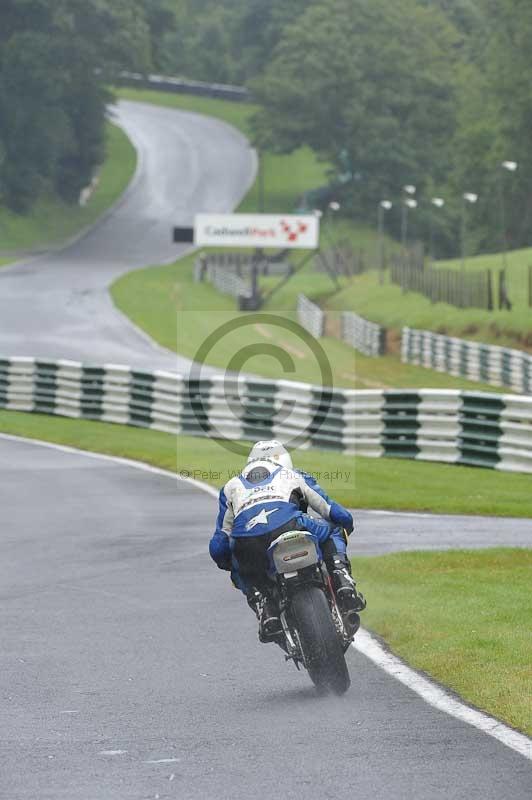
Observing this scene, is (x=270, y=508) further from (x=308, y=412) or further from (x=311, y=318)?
(x=311, y=318)

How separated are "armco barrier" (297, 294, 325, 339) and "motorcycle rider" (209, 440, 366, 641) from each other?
191 feet

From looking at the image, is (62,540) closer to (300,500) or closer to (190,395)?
(300,500)

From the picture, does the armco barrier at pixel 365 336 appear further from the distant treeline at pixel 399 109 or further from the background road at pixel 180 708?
the background road at pixel 180 708

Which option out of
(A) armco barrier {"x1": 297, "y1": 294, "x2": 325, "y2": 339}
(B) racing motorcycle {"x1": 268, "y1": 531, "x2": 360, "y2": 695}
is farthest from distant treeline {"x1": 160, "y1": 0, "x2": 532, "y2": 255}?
(B) racing motorcycle {"x1": 268, "y1": 531, "x2": 360, "y2": 695}

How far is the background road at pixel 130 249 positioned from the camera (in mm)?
55500

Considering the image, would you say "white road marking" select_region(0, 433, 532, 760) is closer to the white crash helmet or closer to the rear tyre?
the rear tyre

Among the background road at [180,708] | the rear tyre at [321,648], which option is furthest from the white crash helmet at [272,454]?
the background road at [180,708]

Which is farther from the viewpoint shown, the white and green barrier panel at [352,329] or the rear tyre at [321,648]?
the white and green barrier panel at [352,329]

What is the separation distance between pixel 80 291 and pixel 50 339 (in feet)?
61.0

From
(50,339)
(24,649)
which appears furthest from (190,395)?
(50,339)

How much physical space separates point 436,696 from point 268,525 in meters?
1.41

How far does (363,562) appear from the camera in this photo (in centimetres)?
1470

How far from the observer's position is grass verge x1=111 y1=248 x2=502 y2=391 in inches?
2062

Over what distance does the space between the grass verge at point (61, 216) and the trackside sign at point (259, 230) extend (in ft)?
47.8
